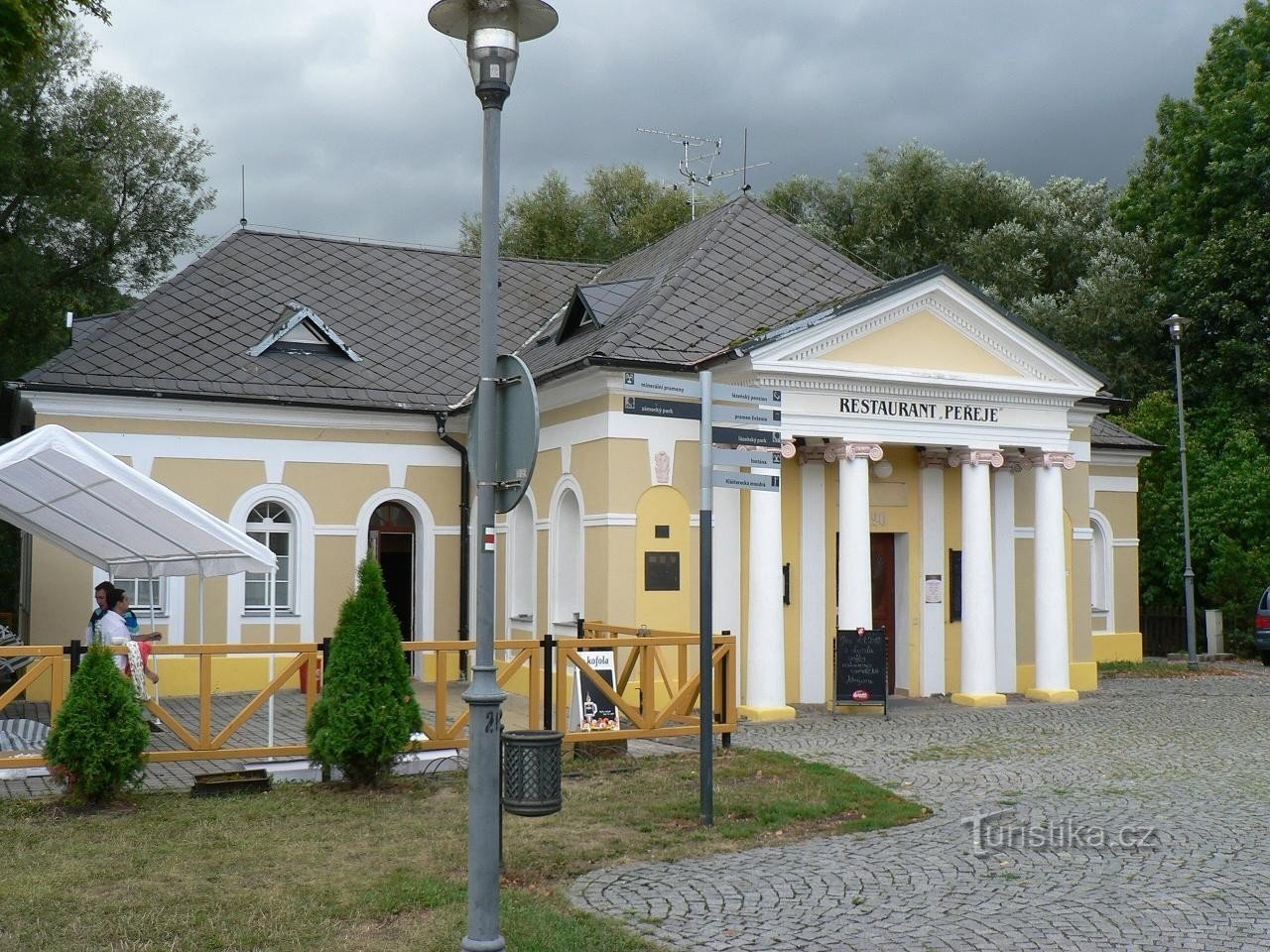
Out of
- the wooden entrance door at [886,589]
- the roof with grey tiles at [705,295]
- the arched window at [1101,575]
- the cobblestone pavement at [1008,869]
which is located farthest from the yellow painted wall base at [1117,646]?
the cobblestone pavement at [1008,869]

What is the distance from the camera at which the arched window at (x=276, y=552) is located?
19.0 metres

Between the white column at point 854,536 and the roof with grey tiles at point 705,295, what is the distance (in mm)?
2062

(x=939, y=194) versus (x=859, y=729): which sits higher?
(x=939, y=194)

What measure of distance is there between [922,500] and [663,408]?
9.54 metres

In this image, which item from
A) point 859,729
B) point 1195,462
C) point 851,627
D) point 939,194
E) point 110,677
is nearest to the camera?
point 110,677

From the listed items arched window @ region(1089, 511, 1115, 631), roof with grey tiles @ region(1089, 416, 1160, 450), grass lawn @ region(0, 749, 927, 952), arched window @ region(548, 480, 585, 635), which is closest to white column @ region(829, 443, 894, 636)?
arched window @ region(548, 480, 585, 635)

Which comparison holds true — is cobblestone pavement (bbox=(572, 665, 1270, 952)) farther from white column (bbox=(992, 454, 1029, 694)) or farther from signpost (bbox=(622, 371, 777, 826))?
white column (bbox=(992, 454, 1029, 694))

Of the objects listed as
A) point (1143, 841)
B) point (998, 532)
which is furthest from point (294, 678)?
point (1143, 841)

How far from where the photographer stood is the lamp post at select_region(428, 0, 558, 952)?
5621 millimetres

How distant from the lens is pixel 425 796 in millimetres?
10234

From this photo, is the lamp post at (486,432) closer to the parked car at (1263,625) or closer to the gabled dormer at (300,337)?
the gabled dormer at (300,337)

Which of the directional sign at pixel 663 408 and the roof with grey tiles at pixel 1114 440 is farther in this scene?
the roof with grey tiles at pixel 1114 440

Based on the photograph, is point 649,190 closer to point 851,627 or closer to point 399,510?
point 399,510

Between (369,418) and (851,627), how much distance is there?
27.4ft
